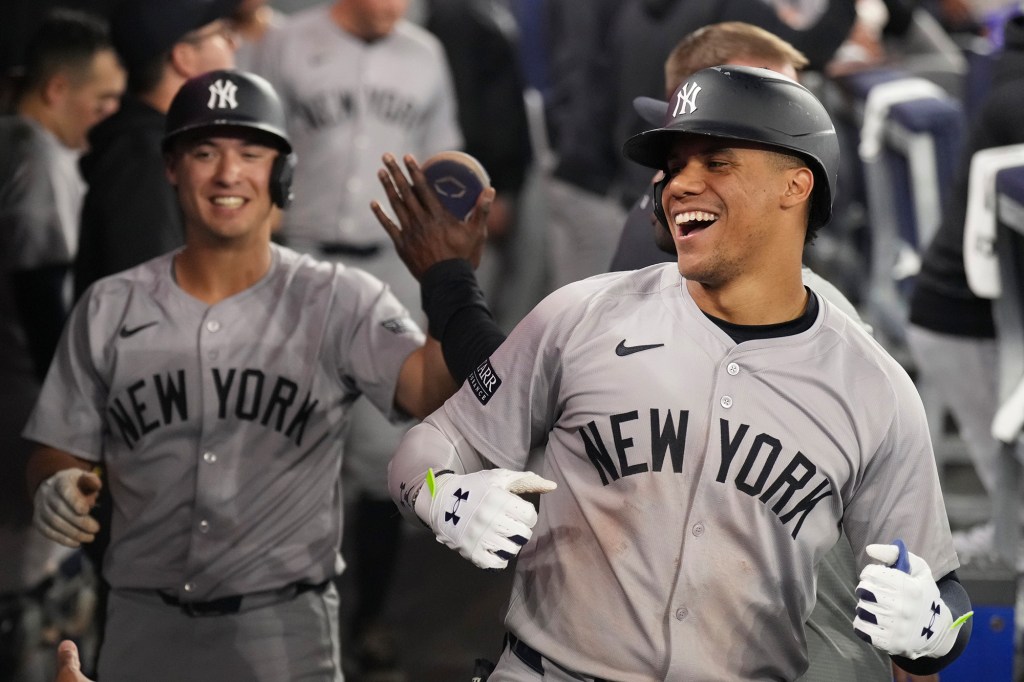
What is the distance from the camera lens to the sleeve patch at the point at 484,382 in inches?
108

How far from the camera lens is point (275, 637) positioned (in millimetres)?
3334

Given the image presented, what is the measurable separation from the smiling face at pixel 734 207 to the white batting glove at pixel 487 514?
48 centimetres

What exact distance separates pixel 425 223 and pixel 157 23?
4.62 ft

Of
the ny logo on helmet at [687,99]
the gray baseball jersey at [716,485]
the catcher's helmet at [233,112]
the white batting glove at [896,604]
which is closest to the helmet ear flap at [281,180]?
the catcher's helmet at [233,112]

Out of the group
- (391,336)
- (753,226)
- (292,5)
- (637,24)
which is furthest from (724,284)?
(292,5)

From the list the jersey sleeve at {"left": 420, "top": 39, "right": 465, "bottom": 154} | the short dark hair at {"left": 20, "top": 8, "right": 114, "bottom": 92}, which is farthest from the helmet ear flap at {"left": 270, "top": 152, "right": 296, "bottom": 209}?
the jersey sleeve at {"left": 420, "top": 39, "right": 465, "bottom": 154}

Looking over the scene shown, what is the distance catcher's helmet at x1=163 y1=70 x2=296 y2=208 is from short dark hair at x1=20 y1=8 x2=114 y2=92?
183 centimetres

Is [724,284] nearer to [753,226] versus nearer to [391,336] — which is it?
[753,226]

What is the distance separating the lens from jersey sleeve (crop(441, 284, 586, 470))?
2.72 meters

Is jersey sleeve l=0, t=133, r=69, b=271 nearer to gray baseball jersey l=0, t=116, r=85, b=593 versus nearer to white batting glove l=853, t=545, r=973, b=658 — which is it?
gray baseball jersey l=0, t=116, r=85, b=593

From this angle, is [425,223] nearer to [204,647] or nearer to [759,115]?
[759,115]

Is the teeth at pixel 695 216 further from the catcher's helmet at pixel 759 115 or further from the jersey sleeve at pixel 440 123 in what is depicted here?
the jersey sleeve at pixel 440 123

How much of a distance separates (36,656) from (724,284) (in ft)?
8.27

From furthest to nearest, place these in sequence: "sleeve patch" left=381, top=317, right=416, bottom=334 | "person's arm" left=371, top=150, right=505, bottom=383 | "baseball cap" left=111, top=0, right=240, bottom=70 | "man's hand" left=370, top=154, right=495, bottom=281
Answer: "baseball cap" left=111, top=0, right=240, bottom=70 → "sleeve patch" left=381, top=317, right=416, bottom=334 → "man's hand" left=370, top=154, right=495, bottom=281 → "person's arm" left=371, top=150, right=505, bottom=383
